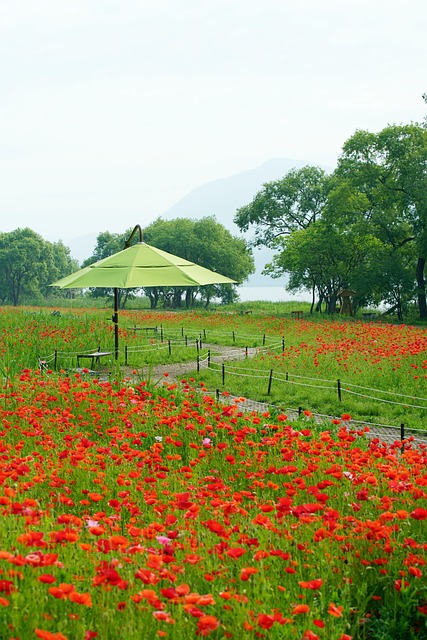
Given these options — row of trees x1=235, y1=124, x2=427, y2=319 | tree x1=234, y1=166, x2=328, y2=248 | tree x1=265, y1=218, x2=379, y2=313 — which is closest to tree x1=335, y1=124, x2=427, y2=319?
row of trees x1=235, y1=124, x2=427, y2=319

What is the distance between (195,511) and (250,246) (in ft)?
184

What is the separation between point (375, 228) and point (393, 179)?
3.37 meters

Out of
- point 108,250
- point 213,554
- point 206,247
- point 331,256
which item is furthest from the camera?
point 108,250

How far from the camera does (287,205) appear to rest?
54594 millimetres

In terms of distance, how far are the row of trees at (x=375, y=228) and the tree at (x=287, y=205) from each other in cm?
965

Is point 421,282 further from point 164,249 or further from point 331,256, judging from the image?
point 164,249

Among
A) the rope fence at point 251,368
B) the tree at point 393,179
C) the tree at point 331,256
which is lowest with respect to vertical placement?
the rope fence at point 251,368

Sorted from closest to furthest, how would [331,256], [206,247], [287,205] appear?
1. [331,256]
2. [287,205]
3. [206,247]

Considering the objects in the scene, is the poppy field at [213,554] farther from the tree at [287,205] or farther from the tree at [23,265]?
the tree at [23,265]

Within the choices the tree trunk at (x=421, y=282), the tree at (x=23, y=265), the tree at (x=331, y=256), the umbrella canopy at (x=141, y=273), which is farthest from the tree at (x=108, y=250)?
the umbrella canopy at (x=141, y=273)

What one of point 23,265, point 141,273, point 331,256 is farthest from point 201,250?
point 141,273

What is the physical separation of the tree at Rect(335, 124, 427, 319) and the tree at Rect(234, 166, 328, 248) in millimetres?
12182

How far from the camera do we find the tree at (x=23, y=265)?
65375mm

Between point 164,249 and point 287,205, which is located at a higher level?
point 287,205
